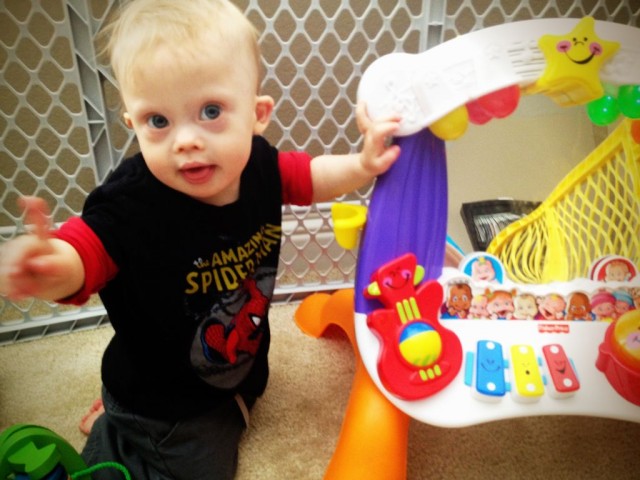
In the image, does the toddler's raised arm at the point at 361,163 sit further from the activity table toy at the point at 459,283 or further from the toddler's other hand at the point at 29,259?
the toddler's other hand at the point at 29,259

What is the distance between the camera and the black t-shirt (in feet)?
1.65

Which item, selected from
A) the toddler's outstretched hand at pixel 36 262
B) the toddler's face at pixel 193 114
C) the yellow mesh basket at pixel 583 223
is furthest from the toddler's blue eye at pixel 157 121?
the yellow mesh basket at pixel 583 223

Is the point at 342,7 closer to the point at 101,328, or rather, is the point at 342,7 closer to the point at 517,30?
the point at 517,30

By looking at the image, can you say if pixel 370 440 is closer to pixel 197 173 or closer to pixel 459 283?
pixel 459 283

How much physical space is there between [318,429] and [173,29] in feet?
1.61

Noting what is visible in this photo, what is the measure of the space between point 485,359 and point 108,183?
408 millimetres

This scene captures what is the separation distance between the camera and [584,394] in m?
0.51

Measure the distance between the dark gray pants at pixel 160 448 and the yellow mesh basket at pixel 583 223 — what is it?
1.28 feet

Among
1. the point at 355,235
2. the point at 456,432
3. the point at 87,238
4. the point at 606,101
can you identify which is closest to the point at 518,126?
the point at 606,101

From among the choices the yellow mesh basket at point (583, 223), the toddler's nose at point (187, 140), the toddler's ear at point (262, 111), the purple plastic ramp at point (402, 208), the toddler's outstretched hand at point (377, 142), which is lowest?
the yellow mesh basket at point (583, 223)

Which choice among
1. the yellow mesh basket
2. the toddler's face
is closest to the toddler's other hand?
the toddler's face

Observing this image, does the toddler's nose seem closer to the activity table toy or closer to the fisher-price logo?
the activity table toy

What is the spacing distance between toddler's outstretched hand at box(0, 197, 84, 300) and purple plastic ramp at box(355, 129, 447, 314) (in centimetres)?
27

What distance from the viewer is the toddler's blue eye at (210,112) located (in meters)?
0.46
